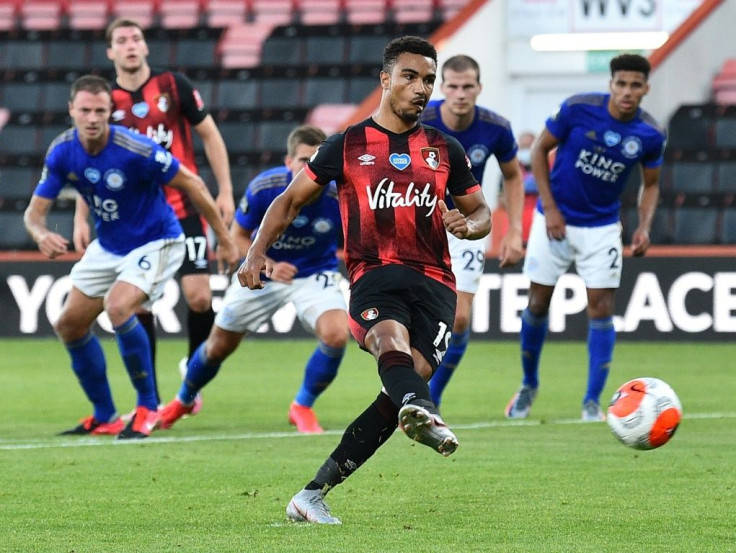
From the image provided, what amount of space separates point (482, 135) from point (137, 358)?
7.36 ft

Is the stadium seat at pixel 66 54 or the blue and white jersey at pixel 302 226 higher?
the stadium seat at pixel 66 54

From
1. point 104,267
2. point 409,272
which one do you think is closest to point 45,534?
point 409,272

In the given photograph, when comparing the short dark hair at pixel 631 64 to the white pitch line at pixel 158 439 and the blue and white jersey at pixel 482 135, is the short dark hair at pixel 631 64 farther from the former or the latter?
the white pitch line at pixel 158 439

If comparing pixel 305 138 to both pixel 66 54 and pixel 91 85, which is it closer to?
pixel 91 85

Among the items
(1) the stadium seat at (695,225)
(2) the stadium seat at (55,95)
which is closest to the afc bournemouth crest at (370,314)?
(1) the stadium seat at (695,225)

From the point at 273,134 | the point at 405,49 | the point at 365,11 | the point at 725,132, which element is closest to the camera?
the point at 405,49

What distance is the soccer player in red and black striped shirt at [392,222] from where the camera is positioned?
16.3 ft

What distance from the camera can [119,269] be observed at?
7809 mm

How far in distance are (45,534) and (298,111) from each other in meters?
13.0

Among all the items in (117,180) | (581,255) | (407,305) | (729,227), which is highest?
(117,180)

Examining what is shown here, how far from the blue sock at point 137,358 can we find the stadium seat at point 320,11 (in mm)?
12381

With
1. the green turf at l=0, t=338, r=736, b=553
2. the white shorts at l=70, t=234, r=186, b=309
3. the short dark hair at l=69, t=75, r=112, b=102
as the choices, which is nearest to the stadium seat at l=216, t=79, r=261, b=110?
the green turf at l=0, t=338, r=736, b=553

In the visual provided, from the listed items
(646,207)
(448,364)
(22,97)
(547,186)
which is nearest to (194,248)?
(448,364)

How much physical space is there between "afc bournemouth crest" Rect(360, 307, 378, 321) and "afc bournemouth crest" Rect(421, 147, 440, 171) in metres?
0.56
